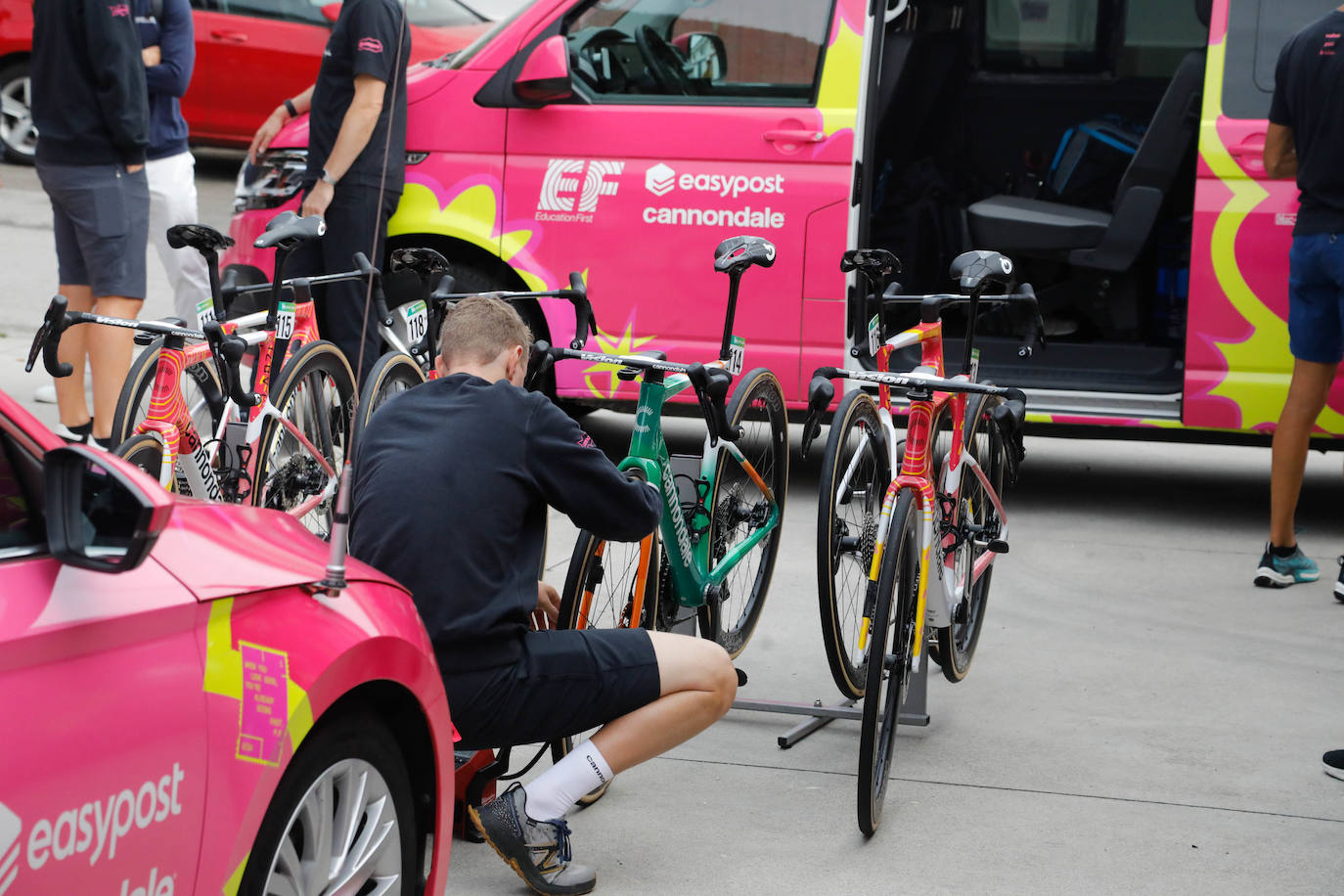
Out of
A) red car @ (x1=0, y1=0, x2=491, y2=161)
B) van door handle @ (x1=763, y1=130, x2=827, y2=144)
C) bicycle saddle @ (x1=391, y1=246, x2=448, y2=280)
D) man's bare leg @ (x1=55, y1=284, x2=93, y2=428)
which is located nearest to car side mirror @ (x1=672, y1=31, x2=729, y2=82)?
van door handle @ (x1=763, y1=130, x2=827, y2=144)

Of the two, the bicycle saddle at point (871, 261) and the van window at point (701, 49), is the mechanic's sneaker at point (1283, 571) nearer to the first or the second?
the bicycle saddle at point (871, 261)

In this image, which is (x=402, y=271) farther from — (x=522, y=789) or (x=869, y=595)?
(x=522, y=789)

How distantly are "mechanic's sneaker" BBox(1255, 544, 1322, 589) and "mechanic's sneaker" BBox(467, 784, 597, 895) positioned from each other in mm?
3371

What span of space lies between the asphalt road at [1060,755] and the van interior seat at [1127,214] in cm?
126

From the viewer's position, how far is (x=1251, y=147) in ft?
20.3

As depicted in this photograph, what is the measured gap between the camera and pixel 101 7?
6152mm

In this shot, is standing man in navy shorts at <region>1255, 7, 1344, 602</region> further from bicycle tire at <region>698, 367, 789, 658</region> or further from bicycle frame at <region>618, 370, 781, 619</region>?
bicycle frame at <region>618, 370, 781, 619</region>

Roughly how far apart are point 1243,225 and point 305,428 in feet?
11.5

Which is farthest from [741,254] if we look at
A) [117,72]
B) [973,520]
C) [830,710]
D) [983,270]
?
[117,72]

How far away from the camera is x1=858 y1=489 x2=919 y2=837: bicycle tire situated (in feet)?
12.2

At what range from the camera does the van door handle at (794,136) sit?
6.48m

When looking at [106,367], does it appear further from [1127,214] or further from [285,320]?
[1127,214]

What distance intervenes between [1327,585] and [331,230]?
4004 mm

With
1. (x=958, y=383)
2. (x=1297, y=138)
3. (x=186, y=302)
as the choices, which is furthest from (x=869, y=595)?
(x=186, y=302)
